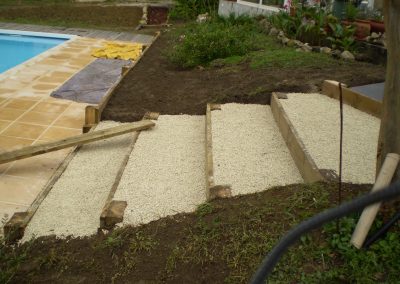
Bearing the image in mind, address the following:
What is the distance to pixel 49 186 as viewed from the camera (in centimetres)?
404

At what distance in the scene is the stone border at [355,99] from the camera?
4.71m

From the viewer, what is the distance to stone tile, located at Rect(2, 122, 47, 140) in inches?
217

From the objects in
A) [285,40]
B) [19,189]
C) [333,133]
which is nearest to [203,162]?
[333,133]

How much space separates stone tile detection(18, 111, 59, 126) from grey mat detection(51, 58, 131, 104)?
775mm

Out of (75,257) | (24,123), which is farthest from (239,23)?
(75,257)

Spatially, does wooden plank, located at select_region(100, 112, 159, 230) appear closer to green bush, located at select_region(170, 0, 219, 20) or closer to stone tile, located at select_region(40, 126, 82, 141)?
stone tile, located at select_region(40, 126, 82, 141)

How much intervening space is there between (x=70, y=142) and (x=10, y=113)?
2.03m

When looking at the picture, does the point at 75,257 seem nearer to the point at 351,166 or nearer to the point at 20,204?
the point at 20,204

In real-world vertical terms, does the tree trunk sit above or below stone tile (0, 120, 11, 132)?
above

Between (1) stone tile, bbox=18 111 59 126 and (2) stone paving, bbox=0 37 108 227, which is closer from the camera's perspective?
(2) stone paving, bbox=0 37 108 227

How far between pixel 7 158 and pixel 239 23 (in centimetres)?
740

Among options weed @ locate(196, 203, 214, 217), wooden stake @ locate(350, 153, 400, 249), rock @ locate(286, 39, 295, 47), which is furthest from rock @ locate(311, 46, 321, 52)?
wooden stake @ locate(350, 153, 400, 249)

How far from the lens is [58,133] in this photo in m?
5.66

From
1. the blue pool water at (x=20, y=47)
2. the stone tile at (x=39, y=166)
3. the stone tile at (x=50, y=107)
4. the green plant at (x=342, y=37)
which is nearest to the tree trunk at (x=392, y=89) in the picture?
the stone tile at (x=39, y=166)
